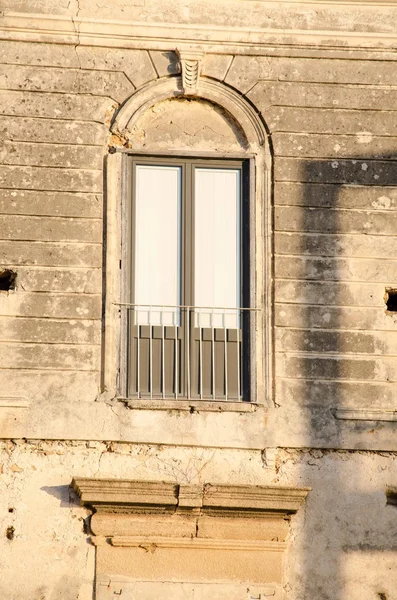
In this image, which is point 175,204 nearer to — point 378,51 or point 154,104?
point 154,104

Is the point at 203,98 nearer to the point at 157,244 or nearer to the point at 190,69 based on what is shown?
the point at 190,69

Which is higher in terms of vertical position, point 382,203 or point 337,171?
point 337,171

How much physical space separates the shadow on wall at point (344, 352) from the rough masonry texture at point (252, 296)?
16 millimetres

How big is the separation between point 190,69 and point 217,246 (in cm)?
154

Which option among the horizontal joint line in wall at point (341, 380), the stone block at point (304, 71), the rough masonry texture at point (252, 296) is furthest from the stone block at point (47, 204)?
the horizontal joint line in wall at point (341, 380)

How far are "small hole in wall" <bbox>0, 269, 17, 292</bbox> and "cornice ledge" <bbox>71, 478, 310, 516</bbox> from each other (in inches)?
68.2

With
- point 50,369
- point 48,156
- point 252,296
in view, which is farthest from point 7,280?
point 252,296

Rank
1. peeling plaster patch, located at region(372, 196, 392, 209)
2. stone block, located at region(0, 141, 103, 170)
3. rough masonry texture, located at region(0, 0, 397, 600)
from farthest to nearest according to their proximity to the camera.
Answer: peeling plaster patch, located at region(372, 196, 392, 209)
stone block, located at region(0, 141, 103, 170)
rough masonry texture, located at region(0, 0, 397, 600)

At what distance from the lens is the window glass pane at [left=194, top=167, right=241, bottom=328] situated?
12555 millimetres

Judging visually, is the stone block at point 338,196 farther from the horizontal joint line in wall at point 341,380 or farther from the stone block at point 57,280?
the stone block at point 57,280

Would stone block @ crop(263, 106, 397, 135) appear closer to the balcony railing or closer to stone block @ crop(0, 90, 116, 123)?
stone block @ crop(0, 90, 116, 123)

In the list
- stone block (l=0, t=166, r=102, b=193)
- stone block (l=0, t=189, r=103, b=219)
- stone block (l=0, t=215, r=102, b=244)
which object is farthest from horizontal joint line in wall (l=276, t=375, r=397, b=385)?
stone block (l=0, t=166, r=102, b=193)

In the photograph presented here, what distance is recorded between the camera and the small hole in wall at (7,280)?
12.3m

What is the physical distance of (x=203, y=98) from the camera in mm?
12961
